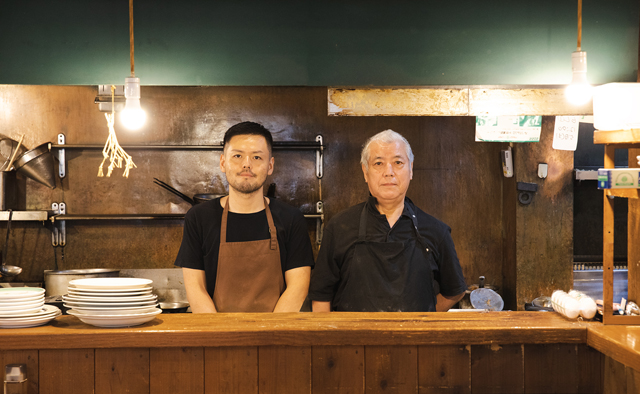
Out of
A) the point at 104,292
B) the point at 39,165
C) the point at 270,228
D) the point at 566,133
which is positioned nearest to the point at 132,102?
the point at 270,228

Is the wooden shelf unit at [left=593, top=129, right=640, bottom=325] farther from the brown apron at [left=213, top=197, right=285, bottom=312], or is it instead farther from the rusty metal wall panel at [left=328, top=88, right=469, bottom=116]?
the brown apron at [left=213, top=197, right=285, bottom=312]

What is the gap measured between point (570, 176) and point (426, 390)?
3286mm

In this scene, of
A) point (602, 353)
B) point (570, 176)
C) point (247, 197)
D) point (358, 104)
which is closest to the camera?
→ point (602, 353)

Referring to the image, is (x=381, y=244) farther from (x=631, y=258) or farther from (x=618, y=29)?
(x=618, y=29)

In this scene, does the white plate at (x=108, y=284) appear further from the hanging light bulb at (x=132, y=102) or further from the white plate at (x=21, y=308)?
the hanging light bulb at (x=132, y=102)

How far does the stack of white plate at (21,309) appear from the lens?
1.89 m

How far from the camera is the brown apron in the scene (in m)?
2.83

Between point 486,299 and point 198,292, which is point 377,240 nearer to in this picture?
point 198,292

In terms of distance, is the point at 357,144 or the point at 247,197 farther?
the point at 357,144

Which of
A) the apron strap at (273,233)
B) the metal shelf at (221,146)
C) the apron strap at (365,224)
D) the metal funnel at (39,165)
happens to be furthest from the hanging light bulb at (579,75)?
the metal funnel at (39,165)

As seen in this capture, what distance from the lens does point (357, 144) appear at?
464 cm

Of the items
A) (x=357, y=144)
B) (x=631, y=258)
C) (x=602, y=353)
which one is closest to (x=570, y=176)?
(x=357, y=144)

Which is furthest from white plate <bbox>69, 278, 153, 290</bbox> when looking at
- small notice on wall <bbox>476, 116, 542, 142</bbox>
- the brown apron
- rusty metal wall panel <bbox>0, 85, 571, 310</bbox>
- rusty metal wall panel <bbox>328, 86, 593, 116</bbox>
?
small notice on wall <bbox>476, 116, 542, 142</bbox>

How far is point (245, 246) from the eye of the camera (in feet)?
9.38
